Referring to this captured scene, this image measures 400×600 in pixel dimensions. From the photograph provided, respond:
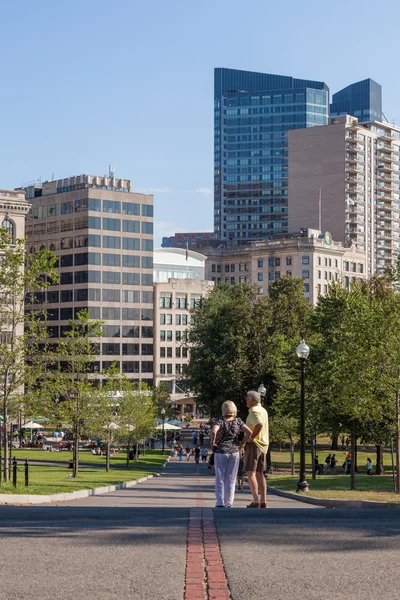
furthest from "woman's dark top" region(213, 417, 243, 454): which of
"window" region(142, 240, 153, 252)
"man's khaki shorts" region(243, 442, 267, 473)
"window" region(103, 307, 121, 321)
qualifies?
"window" region(142, 240, 153, 252)

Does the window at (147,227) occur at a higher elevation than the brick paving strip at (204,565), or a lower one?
higher

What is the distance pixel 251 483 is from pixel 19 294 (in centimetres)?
1722

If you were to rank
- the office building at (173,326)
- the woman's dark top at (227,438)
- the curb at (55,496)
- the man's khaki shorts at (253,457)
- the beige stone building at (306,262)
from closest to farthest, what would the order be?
the woman's dark top at (227,438), the man's khaki shorts at (253,457), the curb at (55,496), the office building at (173,326), the beige stone building at (306,262)

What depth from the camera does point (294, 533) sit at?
10.7m

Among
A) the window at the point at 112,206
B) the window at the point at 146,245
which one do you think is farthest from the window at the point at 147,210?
the window at the point at 112,206

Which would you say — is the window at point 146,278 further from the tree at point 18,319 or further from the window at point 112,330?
the tree at point 18,319

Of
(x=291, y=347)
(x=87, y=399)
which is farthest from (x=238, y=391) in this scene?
(x=87, y=399)

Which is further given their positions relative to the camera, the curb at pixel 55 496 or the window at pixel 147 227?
the window at pixel 147 227

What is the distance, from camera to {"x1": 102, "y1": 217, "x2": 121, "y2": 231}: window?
13225cm

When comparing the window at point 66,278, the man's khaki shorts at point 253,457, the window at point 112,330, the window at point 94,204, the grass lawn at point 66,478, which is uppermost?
the window at point 94,204

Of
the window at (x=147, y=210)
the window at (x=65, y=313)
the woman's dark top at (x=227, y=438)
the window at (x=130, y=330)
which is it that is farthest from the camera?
the window at (x=130, y=330)

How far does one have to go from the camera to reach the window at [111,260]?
435 feet

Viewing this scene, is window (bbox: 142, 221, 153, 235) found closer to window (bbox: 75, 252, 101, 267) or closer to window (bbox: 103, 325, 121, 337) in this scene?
window (bbox: 75, 252, 101, 267)

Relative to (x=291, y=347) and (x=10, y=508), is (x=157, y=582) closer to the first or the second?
(x=10, y=508)
